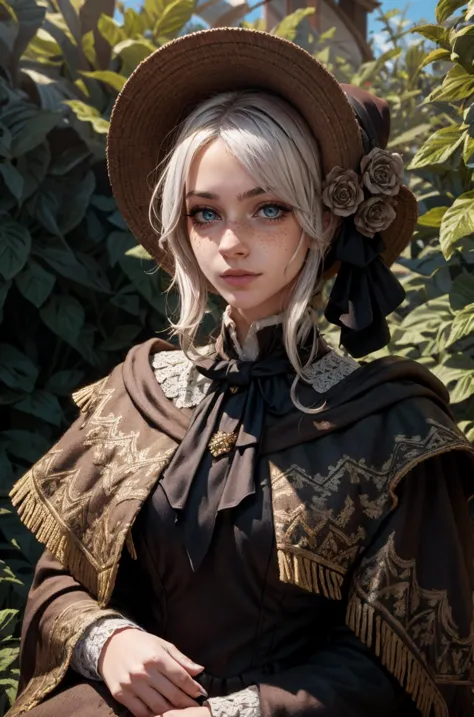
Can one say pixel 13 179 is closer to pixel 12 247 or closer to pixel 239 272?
pixel 12 247

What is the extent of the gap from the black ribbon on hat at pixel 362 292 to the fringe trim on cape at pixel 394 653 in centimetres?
51

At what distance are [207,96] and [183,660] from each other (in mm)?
1140

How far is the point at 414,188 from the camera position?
3.82 m

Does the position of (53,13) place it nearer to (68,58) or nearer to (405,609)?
(68,58)

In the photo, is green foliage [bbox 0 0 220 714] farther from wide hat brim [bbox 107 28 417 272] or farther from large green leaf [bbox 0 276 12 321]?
wide hat brim [bbox 107 28 417 272]

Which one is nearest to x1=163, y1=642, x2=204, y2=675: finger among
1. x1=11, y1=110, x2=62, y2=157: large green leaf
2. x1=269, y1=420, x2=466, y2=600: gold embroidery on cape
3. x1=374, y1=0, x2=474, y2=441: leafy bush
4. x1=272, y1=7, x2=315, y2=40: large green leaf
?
x1=269, y1=420, x2=466, y2=600: gold embroidery on cape

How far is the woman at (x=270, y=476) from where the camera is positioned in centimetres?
181

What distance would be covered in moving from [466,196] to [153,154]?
800 mm

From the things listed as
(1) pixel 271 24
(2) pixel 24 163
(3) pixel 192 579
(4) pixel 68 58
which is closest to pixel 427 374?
(3) pixel 192 579

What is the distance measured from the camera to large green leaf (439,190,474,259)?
7.59 feet

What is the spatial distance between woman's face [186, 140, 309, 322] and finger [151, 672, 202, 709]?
726 millimetres

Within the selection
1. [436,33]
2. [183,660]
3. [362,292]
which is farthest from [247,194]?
[183,660]

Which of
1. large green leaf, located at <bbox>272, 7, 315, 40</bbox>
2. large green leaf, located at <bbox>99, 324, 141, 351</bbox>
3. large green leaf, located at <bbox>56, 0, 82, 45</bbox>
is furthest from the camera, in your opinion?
large green leaf, located at <bbox>272, 7, 315, 40</bbox>

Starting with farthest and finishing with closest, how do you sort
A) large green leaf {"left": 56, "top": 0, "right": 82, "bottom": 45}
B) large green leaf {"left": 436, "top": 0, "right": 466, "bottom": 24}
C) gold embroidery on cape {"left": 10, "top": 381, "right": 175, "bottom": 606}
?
large green leaf {"left": 56, "top": 0, "right": 82, "bottom": 45}
large green leaf {"left": 436, "top": 0, "right": 466, "bottom": 24}
gold embroidery on cape {"left": 10, "top": 381, "right": 175, "bottom": 606}
